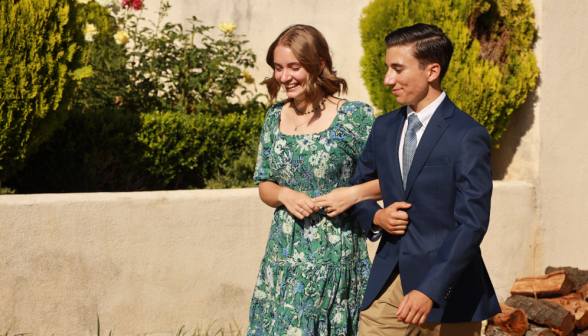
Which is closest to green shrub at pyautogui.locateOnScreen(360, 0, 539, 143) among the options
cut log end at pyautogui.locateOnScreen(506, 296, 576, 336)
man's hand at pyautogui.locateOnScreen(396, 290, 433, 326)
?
cut log end at pyautogui.locateOnScreen(506, 296, 576, 336)

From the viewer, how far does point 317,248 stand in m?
2.80

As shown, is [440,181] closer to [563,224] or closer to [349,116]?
[349,116]

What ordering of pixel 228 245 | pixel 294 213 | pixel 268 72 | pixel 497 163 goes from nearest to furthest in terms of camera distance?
pixel 294 213 → pixel 228 245 → pixel 497 163 → pixel 268 72

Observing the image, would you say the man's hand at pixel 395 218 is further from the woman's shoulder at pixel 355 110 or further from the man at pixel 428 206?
the woman's shoulder at pixel 355 110

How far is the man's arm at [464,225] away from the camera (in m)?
1.94

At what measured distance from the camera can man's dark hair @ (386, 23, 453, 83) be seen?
2.18 meters

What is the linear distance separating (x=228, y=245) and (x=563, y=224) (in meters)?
3.34

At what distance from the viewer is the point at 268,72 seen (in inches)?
285

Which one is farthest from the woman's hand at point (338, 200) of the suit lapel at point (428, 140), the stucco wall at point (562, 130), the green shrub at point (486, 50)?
the stucco wall at point (562, 130)

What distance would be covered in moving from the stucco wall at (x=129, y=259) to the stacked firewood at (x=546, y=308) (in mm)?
2089

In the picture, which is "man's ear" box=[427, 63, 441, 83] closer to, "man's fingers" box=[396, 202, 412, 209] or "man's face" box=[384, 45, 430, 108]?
"man's face" box=[384, 45, 430, 108]

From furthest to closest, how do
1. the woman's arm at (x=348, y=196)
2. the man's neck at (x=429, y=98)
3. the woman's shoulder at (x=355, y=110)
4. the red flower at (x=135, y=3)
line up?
the red flower at (x=135, y=3) < the woman's shoulder at (x=355, y=110) < the woman's arm at (x=348, y=196) < the man's neck at (x=429, y=98)

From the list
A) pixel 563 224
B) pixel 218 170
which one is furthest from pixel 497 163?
pixel 218 170

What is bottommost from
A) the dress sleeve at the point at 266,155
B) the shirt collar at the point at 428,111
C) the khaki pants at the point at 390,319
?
the khaki pants at the point at 390,319
